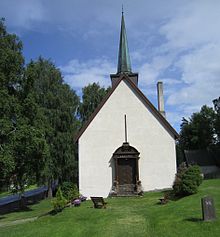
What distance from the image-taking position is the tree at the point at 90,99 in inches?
1673

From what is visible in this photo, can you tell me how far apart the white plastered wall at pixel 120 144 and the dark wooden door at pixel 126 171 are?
561 millimetres

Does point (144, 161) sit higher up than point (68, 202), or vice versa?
point (144, 161)

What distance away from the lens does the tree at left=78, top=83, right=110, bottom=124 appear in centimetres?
4250

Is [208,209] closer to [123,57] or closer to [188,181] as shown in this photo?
[188,181]

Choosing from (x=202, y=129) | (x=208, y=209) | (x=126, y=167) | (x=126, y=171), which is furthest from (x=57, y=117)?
(x=202, y=129)

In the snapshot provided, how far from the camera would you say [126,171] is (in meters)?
24.4

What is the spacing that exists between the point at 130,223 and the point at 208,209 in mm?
3420

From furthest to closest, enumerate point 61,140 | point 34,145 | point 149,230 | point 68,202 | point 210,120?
point 210,120 < point 61,140 < point 34,145 < point 68,202 < point 149,230

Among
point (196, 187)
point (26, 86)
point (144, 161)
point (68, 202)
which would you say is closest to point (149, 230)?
point (196, 187)

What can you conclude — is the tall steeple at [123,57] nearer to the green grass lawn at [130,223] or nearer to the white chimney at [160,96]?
the white chimney at [160,96]

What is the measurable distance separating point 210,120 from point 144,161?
36.3m

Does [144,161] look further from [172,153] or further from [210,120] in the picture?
[210,120]

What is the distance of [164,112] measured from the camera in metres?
30.0

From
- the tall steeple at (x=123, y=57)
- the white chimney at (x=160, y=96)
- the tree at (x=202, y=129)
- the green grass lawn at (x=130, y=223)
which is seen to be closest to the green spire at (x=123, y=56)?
the tall steeple at (x=123, y=57)
